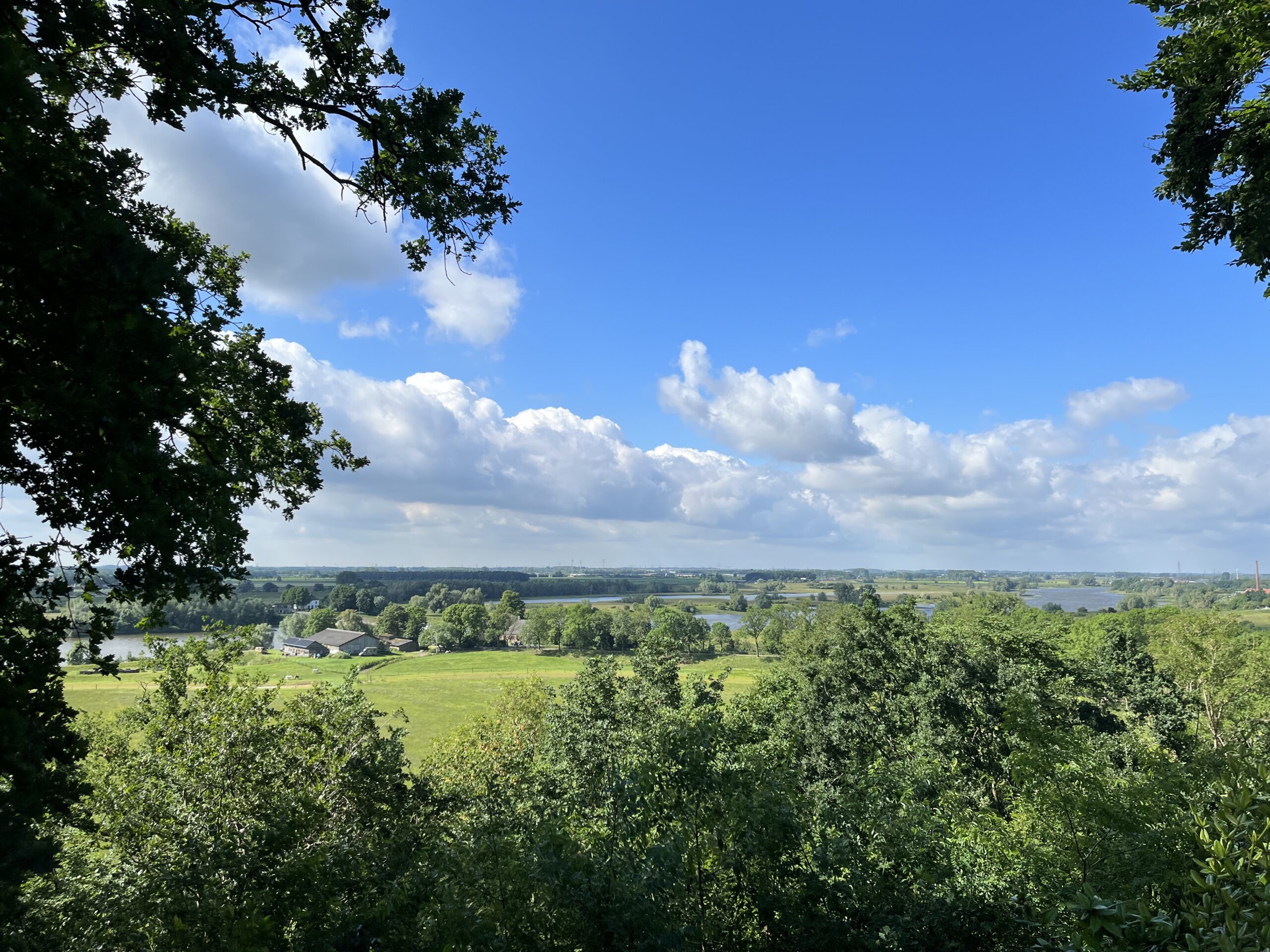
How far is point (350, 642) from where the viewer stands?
9125 cm

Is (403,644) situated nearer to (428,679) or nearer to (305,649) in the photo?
(305,649)

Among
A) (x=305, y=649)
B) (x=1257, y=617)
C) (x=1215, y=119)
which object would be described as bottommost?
(x=305, y=649)

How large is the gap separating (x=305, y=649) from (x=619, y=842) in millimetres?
100860

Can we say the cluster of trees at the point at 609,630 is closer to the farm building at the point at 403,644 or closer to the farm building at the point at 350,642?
the farm building at the point at 403,644

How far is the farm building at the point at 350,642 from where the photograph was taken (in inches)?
3546

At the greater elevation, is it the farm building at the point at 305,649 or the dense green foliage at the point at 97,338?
the dense green foliage at the point at 97,338

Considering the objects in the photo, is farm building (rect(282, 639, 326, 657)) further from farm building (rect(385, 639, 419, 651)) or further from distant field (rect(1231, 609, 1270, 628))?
distant field (rect(1231, 609, 1270, 628))

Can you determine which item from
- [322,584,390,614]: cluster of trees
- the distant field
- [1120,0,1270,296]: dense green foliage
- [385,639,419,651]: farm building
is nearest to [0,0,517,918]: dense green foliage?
[1120,0,1270,296]: dense green foliage

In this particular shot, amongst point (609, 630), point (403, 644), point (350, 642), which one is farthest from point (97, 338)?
point (403, 644)

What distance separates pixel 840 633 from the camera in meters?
27.7

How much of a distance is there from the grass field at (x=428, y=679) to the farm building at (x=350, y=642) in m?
7.56

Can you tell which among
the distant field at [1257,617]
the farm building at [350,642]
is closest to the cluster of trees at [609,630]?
the farm building at [350,642]

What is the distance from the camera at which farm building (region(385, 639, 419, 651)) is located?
96.4 meters

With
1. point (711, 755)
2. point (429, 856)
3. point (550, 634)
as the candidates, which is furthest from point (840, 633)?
point (550, 634)
